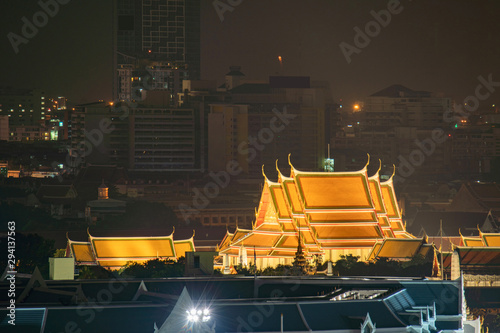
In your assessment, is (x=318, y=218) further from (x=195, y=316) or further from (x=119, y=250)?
(x=195, y=316)

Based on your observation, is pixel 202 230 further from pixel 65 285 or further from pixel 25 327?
pixel 25 327

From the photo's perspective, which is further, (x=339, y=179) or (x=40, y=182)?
(x=40, y=182)

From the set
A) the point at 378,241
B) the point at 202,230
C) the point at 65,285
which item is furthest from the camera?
the point at 202,230

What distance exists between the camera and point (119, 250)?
7806 cm

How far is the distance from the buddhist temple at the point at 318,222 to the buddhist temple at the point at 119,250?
17.9 feet

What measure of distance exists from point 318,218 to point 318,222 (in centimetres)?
32

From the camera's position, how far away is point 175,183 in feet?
643

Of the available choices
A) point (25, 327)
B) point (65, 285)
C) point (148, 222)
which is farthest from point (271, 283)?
point (148, 222)

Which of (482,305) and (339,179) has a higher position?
(339,179)

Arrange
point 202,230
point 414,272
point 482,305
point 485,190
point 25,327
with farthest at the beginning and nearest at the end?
point 485,190
point 202,230
point 414,272
point 482,305
point 25,327

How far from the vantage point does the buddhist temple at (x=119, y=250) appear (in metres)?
77.6

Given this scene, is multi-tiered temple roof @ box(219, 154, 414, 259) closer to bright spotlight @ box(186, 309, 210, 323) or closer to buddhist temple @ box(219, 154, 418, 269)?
buddhist temple @ box(219, 154, 418, 269)

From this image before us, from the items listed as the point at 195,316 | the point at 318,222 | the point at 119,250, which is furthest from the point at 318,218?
the point at 195,316

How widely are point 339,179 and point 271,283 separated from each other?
2953 centimetres
